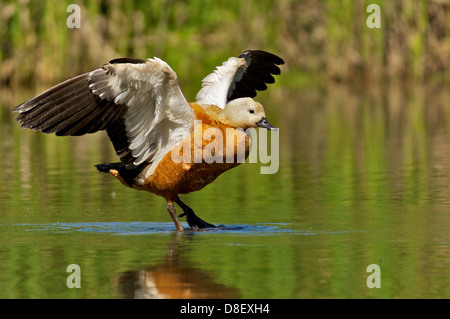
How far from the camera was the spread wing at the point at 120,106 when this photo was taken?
8398 millimetres

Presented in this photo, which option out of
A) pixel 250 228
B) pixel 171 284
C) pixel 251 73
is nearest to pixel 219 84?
pixel 251 73

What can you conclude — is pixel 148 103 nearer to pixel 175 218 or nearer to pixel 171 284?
pixel 175 218

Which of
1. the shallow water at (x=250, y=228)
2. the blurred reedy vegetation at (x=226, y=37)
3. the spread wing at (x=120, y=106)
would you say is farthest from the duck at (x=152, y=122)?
the blurred reedy vegetation at (x=226, y=37)

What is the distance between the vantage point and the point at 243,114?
8.99 m

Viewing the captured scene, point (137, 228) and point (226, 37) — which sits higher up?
point (226, 37)

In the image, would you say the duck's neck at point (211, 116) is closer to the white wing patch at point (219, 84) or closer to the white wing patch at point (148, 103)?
the white wing patch at point (148, 103)

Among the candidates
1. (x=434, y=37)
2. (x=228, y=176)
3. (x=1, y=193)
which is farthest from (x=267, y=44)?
(x=1, y=193)

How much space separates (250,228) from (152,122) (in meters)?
1.23

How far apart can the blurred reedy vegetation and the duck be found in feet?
49.0

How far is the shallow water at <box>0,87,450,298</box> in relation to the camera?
260 inches

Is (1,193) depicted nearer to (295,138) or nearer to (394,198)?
(394,198)

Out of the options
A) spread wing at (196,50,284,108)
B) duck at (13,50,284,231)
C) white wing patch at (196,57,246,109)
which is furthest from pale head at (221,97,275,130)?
spread wing at (196,50,284,108)

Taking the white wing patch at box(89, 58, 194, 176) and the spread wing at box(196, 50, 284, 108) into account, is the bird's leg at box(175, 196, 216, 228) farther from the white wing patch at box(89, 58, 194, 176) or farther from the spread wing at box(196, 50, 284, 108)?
the spread wing at box(196, 50, 284, 108)
